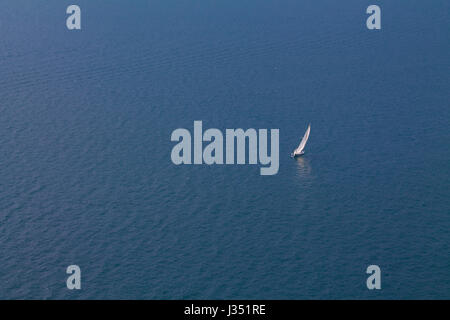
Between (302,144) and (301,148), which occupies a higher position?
(302,144)

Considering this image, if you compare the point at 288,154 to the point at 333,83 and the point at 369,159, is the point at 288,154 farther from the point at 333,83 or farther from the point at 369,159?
the point at 333,83

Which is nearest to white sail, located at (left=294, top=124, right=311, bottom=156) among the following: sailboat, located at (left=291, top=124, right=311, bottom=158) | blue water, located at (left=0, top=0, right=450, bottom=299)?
sailboat, located at (left=291, top=124, right=311, bottom=158)

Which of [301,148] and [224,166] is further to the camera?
[301,148]

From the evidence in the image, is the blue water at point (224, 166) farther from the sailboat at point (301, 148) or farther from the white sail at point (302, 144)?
the white sail at point (302, 144)

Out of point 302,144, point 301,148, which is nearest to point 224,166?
point 301,148

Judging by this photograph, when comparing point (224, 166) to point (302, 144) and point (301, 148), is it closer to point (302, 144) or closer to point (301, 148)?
point (301, 148)

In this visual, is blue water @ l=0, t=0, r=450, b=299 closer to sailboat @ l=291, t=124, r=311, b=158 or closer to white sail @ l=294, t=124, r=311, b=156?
sailboat @ l=291, t=124, r=311, b=158

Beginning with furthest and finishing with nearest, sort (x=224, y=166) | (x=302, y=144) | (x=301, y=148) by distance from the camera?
(x=302, y=144)
(x=301, y=148)
(x=224, y=166)

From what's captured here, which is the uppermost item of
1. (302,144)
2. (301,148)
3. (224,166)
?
(302,144)
